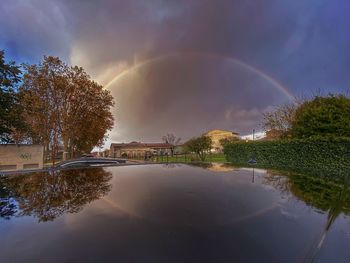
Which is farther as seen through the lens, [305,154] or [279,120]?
[279,120]

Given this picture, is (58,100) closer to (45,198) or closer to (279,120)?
(45,198)

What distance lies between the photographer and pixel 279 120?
2238 cm

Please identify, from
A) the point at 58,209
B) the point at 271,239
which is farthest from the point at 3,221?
the point at 271,239

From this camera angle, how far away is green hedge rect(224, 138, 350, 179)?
9.79 m

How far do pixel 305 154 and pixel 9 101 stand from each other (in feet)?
62.3

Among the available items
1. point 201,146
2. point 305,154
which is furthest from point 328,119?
point 201,146

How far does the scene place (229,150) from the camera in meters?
18.5

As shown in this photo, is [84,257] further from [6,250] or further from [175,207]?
[175,207]

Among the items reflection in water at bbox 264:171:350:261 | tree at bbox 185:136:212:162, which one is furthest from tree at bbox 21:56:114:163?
reflection in water at bbox 264:171:350:261

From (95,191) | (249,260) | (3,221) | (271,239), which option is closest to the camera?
(249,260)

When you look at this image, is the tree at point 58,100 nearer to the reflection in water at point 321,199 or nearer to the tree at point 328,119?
the tree at point 328,119

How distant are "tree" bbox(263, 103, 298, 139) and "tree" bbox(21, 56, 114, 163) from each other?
59.4 feet

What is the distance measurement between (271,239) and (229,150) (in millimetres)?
17841

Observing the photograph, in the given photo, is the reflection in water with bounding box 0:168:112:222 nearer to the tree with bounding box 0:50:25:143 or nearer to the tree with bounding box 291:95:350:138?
the tree with bounding box 291:95:350:138
